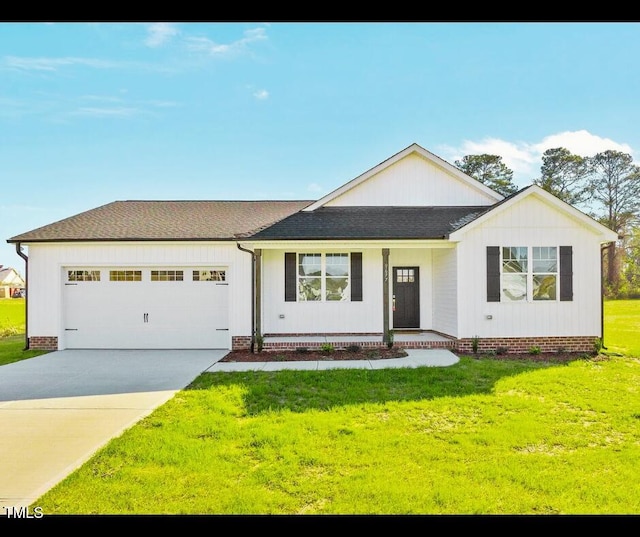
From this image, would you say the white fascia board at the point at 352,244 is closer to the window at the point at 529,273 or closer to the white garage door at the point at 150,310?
the window at the point at 529,273

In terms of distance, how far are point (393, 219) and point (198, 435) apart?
29.1 ft

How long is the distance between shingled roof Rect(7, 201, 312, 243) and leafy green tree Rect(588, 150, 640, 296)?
36640 mm

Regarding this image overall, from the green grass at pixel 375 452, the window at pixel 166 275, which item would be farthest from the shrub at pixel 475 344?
the window at pixel 166 275

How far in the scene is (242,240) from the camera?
11188 millimetres

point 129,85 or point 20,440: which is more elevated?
point 129,85

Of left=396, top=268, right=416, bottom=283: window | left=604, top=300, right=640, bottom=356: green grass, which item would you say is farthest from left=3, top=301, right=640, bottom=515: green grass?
left=396, top=268, right=416, bottom=283: window

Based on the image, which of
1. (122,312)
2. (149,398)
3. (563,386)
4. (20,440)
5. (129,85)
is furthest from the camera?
(122,312)

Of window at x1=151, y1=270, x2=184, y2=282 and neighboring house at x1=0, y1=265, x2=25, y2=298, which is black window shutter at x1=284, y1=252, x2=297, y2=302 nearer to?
window at x1=151, y1=270, x2=184, y2=282

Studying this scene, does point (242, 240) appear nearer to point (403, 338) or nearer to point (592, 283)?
point (403, 338)

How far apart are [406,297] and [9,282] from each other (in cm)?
7595

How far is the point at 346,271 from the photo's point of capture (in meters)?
12.4

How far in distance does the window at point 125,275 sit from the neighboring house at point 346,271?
0.11 ft

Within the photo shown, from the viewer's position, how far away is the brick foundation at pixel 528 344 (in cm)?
1074

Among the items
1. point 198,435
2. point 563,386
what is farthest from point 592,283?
point 198,435
